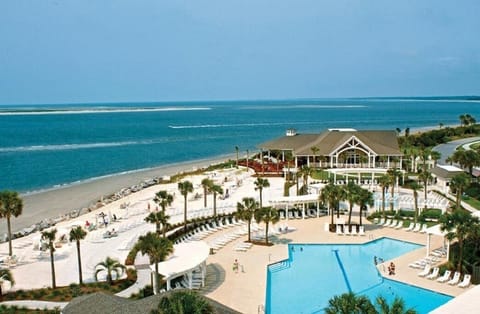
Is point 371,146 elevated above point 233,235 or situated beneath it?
elevated above

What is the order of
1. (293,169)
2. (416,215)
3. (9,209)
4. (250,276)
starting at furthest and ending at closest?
(293,169)
(416,215)
(9,209)
(250,276)

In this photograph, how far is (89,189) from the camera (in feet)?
186

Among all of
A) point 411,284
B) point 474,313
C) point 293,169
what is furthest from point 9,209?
point 293,169

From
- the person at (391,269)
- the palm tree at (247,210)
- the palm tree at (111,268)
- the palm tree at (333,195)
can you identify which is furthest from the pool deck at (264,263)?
the palm tree at (111,268)

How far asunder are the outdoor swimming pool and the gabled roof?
81.4ft

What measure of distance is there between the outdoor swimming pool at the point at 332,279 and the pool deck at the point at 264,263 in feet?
1.77

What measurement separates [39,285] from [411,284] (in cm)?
1781

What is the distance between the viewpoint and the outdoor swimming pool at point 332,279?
22.0 metres

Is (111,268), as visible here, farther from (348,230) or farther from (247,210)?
(348,230)

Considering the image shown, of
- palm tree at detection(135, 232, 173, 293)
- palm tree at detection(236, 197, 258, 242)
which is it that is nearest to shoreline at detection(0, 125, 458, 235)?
palm tree at detection(236, 197, 258, 242)

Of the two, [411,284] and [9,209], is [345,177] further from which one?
[9,209]

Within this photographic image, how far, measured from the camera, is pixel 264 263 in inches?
1075

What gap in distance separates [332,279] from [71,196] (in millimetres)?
35243

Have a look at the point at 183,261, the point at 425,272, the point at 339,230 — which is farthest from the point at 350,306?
the point at 339,230
